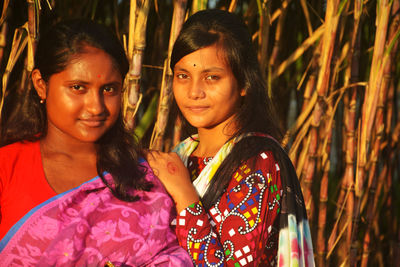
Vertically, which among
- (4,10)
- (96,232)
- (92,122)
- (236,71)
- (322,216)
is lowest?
(322,216)

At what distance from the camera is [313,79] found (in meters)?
1.75

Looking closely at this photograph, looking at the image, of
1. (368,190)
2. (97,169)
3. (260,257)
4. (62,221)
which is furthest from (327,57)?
(62,221)

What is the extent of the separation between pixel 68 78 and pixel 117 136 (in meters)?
0.20

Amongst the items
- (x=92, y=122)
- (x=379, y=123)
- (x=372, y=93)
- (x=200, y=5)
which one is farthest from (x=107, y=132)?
(x=379, y=123)

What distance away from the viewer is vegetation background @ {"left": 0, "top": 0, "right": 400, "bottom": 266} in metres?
1.50

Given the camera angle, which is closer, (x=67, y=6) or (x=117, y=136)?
(x=117, y=136)

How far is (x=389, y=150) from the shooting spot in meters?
2.04

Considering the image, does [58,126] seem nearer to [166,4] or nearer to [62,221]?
[62,221]

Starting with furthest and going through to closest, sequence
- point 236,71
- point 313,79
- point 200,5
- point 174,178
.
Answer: point 313,79 < point 200,5 < point 236,71 < point 174,178

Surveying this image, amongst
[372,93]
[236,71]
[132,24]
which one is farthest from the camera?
[372,93]

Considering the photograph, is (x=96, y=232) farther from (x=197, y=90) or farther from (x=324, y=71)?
(x=324, y=71)

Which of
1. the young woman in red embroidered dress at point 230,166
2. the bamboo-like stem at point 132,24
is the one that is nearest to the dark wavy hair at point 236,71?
the young woman in red embroidered dress at point 230,166

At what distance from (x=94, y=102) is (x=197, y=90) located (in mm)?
278

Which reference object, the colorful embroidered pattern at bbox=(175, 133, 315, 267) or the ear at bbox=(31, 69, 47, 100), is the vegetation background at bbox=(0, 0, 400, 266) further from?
the colorful embroidered pattern at bbox=(175, 133, 315, 267)
